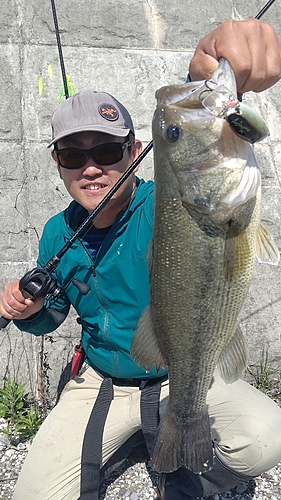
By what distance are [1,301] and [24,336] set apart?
125 centimetres

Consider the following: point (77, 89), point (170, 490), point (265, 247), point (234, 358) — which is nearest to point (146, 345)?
point (234, 358)

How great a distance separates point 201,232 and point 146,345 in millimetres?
621

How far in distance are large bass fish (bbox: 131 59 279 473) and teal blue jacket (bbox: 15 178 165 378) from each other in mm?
661

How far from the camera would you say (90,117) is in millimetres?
2789

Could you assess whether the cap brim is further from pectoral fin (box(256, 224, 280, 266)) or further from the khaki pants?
the khaki pants

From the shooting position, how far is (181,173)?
194 centimetres

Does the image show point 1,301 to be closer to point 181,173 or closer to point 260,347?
point 181,173

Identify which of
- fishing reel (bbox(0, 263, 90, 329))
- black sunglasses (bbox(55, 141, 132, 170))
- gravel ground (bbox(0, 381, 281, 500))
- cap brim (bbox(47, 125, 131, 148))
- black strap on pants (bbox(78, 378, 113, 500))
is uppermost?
cap brim (bbox(47, 125, 131, 148))

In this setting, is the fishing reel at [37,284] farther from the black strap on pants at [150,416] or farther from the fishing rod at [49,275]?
the black strap on pants at [150,416]

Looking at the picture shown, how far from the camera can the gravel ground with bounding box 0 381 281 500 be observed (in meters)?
3.28

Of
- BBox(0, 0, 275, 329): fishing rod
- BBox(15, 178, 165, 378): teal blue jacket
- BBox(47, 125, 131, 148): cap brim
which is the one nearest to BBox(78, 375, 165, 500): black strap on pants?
BBox(15, 178, 165, 378): teal blue jacket

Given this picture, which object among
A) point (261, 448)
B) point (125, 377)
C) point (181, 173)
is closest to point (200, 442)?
point (261, 448)

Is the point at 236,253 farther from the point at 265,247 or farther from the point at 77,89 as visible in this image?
the point at 77,89

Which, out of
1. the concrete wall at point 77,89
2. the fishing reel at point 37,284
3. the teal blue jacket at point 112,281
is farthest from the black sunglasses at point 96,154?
the concrete wall at point 77,89
